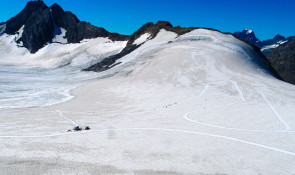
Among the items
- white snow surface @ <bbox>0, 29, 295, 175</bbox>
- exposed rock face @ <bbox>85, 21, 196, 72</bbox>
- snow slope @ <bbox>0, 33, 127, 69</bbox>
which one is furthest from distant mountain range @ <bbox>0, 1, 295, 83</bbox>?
white snow surface @ <bbox>0, 29, 295, 175</bbox>

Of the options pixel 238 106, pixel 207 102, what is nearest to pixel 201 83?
pixel 207 102

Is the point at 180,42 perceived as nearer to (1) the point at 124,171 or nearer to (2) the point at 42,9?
(1) the point at 124,171

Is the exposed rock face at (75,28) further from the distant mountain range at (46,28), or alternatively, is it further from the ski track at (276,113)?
the ski track at (276,113)

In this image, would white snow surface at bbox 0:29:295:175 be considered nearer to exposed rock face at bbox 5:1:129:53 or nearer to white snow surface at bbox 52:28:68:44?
exposed rock face at bbox 5:1:129:53

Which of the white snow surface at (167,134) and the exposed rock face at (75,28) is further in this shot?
the exposed rock face at (75,28)

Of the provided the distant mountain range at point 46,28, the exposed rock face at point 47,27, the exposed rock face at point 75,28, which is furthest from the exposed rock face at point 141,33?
the exposed rock face at point 47,27

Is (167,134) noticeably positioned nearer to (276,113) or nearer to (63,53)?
(276,113)

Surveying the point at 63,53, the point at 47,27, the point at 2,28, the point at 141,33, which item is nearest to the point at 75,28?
the point at 47,27

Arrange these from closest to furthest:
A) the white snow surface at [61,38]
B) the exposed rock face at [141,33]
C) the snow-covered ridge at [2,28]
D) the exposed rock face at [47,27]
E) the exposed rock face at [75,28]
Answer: the exposed rock face at [141,33] → the exposed rock face at [75,28] → the exposed rock face at [47,27] → the white snow surface at [61,38] → the snow-covered ridge at [2,28]

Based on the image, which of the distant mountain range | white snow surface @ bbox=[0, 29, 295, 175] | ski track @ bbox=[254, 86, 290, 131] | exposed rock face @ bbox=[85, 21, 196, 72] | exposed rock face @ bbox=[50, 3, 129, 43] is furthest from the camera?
the distant mountain range
